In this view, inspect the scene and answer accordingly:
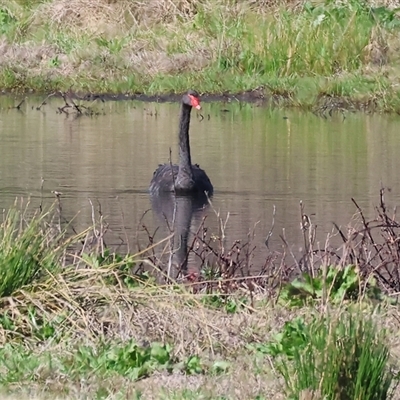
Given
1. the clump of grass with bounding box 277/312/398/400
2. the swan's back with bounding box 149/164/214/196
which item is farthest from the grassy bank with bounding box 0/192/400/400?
the swan's back with bounding box 149/164/214/196

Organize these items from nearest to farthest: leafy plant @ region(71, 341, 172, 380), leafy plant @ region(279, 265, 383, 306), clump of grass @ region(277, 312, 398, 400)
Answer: clump of grass @ region(277, 312, 398, 400)
leafy plant @ region(71, 341, 172, 380)
leafy plant @ region(279, 265, 383, 306)

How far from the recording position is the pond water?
13.4m

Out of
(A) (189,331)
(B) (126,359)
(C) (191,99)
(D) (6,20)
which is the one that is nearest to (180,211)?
(C) (191,99)

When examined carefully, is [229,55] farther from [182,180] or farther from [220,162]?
[182,180]

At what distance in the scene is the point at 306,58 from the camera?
25922 mm

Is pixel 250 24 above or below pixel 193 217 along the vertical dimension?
above

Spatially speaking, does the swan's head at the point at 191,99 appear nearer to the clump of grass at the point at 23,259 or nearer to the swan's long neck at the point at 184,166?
the swan's long neck at the point at 184,166

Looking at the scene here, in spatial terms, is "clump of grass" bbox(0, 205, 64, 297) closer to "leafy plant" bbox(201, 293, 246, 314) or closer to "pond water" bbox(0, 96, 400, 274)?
"leafy plant" bbox(201, 293, 246, 314)

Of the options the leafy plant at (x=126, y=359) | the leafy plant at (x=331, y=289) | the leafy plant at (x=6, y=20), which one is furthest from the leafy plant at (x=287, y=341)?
the leafy plant at (x=6, y=20)

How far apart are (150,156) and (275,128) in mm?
3730

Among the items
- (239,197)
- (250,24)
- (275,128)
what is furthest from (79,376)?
(250,24)

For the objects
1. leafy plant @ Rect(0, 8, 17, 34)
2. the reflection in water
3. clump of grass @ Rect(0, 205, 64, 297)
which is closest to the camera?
clump of grass @ Rect(0, 205, 64, 297)

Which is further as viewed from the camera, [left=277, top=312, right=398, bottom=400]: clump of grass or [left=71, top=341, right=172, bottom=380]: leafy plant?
[left=71, top=341, right=172, bottom=380]: leafy plant

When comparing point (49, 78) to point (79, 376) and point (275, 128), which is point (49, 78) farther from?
point (79, 376)
